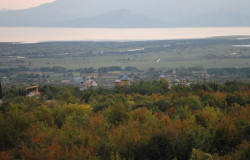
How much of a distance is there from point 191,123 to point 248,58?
53.3m

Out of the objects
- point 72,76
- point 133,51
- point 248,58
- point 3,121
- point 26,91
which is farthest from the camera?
point 133,51

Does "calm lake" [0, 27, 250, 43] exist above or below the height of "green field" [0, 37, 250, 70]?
above

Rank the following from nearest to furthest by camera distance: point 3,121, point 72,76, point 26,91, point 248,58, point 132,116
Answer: point 3,121 → point 132,116 → point 26,91 → point 72,76 → point 248,58

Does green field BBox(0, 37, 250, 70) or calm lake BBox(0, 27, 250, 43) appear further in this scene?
calm lake BBox(0, 27, 250, 43)

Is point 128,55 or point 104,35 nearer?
point 128,55

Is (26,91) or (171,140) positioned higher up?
(171,140)

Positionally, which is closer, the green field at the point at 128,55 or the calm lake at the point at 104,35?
the green field at the point at 128,55

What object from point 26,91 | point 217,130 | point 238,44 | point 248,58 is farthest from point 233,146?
point 238,44

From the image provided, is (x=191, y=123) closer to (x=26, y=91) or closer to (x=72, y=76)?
(x=26, y=91)

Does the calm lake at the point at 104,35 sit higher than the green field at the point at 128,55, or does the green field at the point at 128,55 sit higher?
the calm lake at the point at 104,35

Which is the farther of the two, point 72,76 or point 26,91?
point 72,76

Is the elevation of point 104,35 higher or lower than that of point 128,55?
higher

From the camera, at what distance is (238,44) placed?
85938mm

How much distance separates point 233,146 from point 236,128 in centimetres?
73
